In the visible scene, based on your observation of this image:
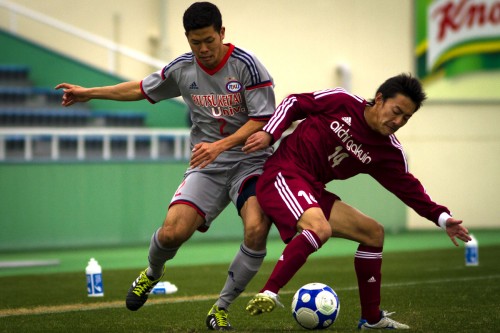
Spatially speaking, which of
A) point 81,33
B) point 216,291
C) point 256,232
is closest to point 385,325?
point 256,232

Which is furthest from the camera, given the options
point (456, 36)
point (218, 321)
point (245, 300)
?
point (456, 36)

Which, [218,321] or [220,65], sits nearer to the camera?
[218,321]

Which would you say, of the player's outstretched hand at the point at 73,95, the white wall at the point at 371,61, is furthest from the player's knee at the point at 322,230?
the white wall at the point at 371,61

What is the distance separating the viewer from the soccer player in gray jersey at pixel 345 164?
607 centimetres

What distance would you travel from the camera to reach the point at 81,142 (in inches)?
634

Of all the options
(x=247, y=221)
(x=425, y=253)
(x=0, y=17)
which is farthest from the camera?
(x=0, y=17)

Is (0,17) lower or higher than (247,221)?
higher

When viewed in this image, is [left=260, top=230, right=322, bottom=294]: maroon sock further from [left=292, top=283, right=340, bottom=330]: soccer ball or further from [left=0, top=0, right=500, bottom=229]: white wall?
[left=0, top=0, right=500, bottom=229]: white wall

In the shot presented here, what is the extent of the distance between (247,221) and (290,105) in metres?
0.76

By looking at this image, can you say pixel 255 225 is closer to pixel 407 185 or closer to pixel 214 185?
pixel 214 185

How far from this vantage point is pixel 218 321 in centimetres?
625

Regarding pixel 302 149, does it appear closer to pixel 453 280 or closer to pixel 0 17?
pixel 453 280

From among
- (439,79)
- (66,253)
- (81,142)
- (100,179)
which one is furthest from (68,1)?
(439,79)

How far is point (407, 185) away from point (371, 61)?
50.6 ft
